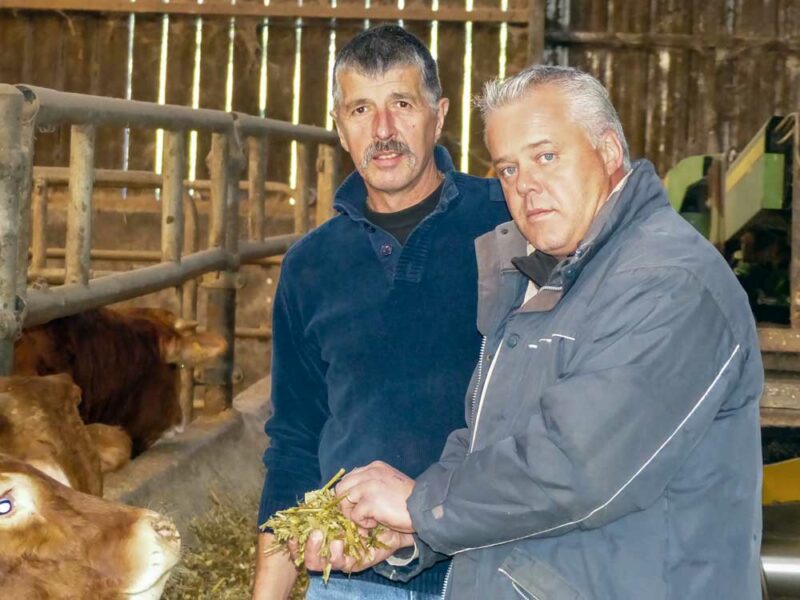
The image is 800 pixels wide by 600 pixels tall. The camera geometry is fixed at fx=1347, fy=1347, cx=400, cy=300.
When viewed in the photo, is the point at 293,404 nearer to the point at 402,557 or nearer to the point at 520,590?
the point at 402,557

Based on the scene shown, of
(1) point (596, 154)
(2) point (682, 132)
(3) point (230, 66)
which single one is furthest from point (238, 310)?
(1) point (596, 154)

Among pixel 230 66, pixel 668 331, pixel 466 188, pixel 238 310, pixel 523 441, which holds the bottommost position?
pixel 238 310

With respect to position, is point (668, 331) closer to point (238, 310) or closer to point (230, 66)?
point (238, 310)

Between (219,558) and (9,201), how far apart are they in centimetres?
172

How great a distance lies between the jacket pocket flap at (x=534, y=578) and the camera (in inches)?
74.0

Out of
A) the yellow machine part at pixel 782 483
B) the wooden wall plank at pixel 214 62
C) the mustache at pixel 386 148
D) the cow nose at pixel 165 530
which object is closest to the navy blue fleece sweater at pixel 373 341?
the mustache at pixel 386 148

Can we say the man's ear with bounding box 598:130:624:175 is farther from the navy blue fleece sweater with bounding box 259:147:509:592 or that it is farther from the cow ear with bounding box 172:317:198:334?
the cow ear with bounding box 172:317:198:334

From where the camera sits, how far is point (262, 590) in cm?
272

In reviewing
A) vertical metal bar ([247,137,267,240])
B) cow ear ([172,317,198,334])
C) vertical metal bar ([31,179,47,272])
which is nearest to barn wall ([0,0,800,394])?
vertical metal bar ([247,137,267,240])

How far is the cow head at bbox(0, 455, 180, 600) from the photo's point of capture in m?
2.30

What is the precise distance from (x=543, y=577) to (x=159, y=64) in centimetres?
1049

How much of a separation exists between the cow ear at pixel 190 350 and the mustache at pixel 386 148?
263cm

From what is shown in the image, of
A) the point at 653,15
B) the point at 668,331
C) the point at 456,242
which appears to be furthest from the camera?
the point at 653,15

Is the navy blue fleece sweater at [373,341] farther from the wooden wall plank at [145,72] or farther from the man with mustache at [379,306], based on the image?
the wooden wall plank at [145,72]
